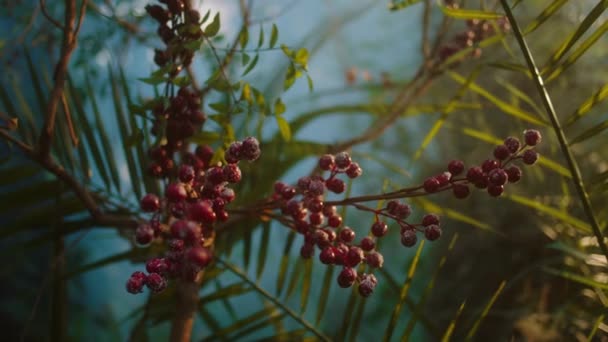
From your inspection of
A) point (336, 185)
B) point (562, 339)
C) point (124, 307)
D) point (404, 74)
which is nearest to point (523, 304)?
point (562, 339)

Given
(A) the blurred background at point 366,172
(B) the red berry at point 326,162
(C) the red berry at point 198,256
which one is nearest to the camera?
(C) the red berry at point 198,256

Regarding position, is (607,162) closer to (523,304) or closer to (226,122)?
(523,304)

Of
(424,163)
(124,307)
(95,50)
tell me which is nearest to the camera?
A: (95,50)

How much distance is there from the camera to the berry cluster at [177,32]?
1.09ft

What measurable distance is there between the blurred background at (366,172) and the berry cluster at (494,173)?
0.28ft

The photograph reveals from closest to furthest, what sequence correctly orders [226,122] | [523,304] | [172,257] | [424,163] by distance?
[172,257], [226,122], [523,304], [424,163]

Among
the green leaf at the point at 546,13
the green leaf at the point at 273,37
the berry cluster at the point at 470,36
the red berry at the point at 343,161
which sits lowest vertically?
the red berry at the point at 343,161

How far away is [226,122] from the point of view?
0.40 m

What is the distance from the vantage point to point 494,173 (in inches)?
10.5

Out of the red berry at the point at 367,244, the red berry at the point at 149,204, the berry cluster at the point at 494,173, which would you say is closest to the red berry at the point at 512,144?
the berry cluster at the point at 494,173

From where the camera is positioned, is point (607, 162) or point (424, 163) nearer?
point (607, 162)

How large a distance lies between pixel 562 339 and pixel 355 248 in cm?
48

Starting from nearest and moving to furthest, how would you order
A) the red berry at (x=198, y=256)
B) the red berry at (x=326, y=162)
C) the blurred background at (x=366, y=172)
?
the red berry at (x=198, y=256) → the red berry at (x=326, y=162) → the blurred background at (x=366, y=172)

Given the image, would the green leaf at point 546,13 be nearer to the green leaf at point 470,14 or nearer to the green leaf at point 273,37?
the green leaf at point 470,14
